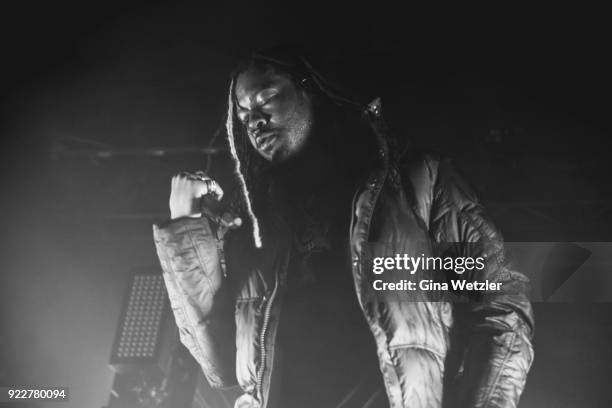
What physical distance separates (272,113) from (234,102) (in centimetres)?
19

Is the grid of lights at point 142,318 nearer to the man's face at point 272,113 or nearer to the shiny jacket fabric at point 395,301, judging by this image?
the shiny jacket fabric at point 395,301

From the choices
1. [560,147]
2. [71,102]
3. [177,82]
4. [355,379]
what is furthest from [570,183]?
[71,102]

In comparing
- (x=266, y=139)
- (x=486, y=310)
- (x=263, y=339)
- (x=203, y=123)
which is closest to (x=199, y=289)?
(x=263, y=339)

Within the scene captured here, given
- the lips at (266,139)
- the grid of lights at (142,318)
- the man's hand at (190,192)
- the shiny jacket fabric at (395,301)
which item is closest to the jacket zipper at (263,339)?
the shiny jacket fabric at (395,301)

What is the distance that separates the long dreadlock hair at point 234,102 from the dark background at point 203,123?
Answer: 43cm

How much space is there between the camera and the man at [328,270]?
1490 millimetres

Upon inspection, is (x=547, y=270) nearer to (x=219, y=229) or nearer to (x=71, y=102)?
(x=219, y=229)

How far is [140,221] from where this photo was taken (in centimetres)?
319

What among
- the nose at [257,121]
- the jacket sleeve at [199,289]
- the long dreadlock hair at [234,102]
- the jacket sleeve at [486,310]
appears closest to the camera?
the jacket sleeve at [486,310]

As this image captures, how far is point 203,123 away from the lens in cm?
319

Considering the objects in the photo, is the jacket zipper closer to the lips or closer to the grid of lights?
the lips

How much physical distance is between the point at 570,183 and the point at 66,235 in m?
2.41

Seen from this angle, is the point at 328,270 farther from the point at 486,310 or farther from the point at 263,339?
the point at 486,310

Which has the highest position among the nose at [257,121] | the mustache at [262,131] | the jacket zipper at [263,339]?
the nose at [257,121]
